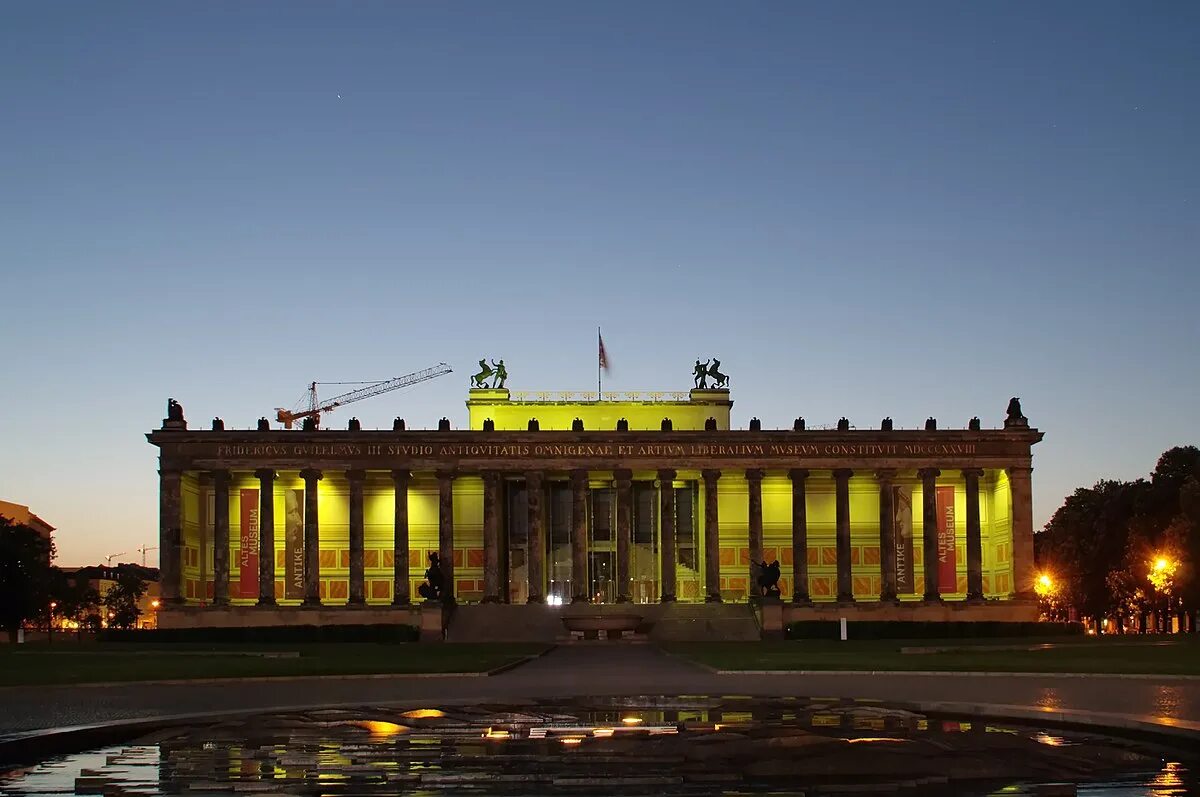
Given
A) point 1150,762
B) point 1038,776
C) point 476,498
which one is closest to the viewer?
point 1038,776

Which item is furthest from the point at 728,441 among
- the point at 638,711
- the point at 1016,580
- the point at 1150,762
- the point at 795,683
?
the point at 1150,762

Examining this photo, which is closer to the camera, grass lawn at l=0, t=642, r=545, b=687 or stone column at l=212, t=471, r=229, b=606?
grass lawn at l=0, t=642, r=545, b=687

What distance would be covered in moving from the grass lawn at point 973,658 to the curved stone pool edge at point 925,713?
14.9 metres

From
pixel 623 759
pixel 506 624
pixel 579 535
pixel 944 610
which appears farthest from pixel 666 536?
pixel 623 759

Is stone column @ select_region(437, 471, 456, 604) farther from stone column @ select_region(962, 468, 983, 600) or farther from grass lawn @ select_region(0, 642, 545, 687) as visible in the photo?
stone column @ select_region(962, 468, 983, 600)

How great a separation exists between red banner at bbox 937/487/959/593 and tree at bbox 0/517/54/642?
62978 millimetres

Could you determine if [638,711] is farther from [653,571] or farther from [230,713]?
[653,571]

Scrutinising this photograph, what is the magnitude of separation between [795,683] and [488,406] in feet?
260

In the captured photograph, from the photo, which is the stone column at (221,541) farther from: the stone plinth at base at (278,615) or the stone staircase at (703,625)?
the stone staircase at (703,625)

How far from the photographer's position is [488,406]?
379 ft

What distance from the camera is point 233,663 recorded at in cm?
5041

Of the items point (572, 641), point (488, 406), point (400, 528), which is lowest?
point (572, 641)

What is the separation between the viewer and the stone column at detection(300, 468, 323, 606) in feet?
334

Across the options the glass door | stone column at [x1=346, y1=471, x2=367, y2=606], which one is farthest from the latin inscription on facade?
the glass door
